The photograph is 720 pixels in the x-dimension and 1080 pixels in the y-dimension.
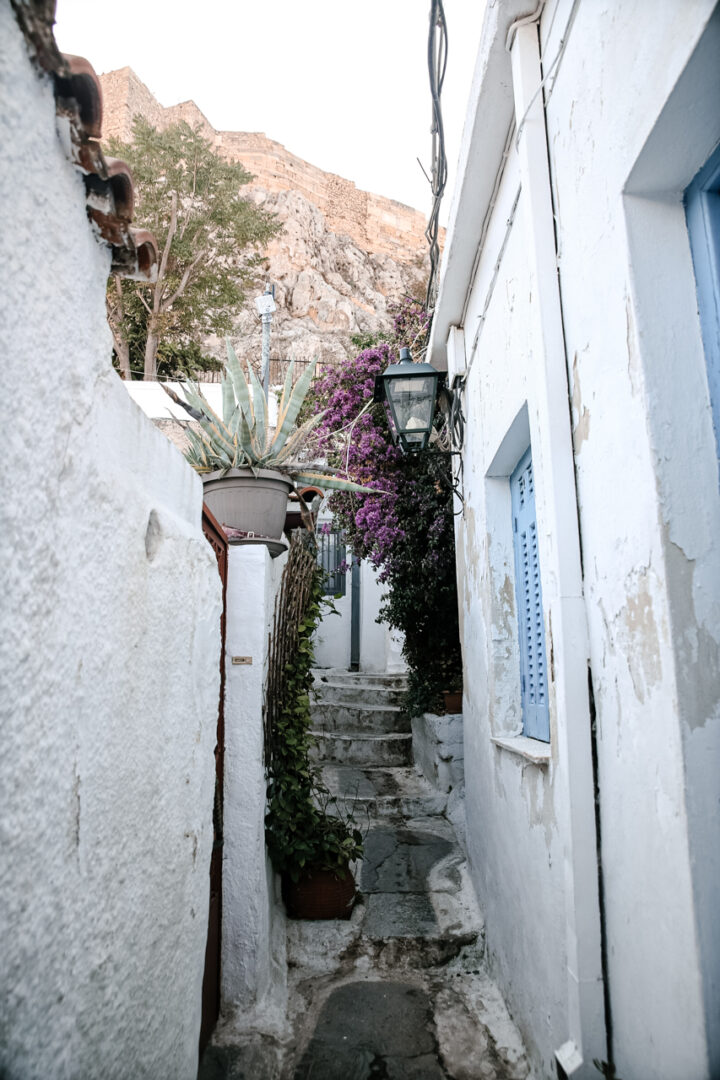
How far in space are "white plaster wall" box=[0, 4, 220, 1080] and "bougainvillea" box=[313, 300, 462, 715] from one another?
339 cm

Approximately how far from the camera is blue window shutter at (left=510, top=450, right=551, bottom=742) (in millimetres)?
3074

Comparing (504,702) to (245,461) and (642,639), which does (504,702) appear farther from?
(642,639)

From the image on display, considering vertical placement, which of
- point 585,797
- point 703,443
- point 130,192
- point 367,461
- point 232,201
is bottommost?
point 585,797

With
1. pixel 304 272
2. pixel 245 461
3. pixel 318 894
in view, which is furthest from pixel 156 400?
pixel 304 272

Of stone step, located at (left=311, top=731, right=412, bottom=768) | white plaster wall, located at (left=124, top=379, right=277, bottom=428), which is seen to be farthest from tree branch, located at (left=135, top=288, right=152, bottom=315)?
stone step, located at (left=311, top=731, right=412, bottom=768)

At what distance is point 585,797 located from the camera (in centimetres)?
196

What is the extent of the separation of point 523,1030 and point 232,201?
55.5 ft

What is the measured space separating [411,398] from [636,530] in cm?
261

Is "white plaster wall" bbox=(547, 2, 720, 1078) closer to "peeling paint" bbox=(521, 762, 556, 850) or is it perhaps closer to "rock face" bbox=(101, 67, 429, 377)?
"peeling paint" bbox=(521, 762, 556, 850)

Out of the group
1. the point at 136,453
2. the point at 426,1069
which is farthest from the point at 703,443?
the point at 426,1069

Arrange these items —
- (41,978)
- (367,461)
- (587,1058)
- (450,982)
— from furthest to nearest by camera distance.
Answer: (367,461), (450,982), (587,1058), (41,978)

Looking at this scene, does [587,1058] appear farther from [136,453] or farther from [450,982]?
[136,453]

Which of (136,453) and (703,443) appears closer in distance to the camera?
(703,443)

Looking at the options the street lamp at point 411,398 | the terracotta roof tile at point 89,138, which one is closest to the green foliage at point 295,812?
the street lamp at point 411,398
